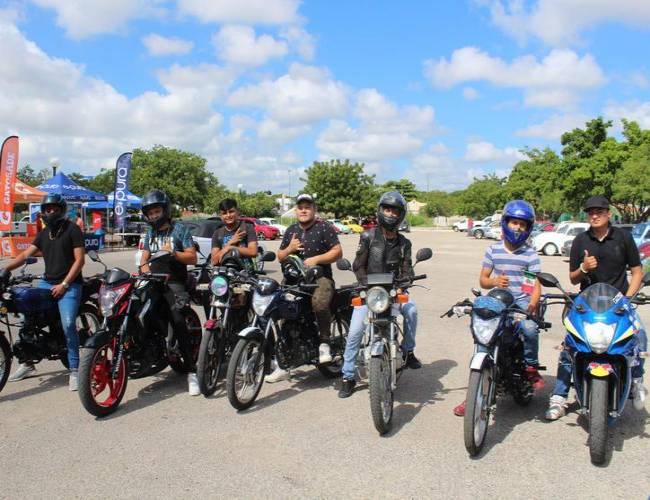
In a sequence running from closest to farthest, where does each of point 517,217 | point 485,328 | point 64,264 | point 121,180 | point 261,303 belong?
point 485,328 → point 517,217 → point 261,303 → point 64,264 → point 121,180

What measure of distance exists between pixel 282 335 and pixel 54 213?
8.11ft

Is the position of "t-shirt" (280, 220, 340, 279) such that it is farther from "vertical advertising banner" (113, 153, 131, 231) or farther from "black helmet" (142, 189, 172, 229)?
"vertical advertising banner" (113, 153, 131, 231)

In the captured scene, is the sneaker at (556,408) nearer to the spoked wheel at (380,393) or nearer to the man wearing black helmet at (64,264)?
the spoked wheel at (380,393)

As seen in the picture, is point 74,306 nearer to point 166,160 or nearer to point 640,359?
point 640,359

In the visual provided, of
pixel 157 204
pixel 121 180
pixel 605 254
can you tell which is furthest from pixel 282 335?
pixel 121 180

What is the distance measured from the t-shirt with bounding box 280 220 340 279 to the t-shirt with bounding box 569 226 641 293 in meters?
2.35

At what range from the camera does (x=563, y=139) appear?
1475 inches

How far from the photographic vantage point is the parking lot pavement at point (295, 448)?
3.53 m

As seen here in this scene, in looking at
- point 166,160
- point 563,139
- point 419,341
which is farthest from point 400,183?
point 419,341

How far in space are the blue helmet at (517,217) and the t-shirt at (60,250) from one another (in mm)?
3937

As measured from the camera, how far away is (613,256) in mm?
5004

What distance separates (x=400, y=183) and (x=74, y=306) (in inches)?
3537

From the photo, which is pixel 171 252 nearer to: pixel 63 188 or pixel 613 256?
pixel 613 256

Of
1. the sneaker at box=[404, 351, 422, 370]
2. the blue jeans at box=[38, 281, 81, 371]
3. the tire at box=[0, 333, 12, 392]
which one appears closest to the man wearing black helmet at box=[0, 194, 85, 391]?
the blue jeans at box=[38, 281, 81, 371]
